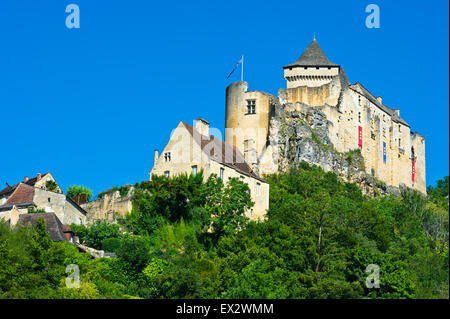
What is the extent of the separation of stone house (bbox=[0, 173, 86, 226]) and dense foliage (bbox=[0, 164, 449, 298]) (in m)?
3.11

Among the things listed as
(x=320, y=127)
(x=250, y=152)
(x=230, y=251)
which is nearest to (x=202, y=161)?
(x=230, y=251)

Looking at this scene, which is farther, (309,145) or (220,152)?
(309,145)

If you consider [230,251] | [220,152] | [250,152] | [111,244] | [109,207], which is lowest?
[230,251]

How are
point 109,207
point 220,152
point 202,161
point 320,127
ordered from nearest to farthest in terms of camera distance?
point 202,161 < point 109,207 < point 220,152 < point 320,127

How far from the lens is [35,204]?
68.8 metres

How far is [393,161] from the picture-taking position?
102 m

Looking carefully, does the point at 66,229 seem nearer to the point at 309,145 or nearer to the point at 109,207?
the point at 109,207

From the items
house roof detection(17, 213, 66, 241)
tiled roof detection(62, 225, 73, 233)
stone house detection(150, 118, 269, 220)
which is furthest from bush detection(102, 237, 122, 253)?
stone house detection(150, 118, 269, 220)

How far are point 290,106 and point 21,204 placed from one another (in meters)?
34.3

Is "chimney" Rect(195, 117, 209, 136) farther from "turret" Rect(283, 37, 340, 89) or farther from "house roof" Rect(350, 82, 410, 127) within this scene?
"house roof" Rect(350, 82, 410, 127)

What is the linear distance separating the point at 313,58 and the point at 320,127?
11.9 meters

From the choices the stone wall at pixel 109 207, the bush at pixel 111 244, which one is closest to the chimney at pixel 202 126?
the stone wall at pixel 109 207

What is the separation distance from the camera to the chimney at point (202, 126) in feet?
247

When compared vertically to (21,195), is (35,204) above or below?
below
